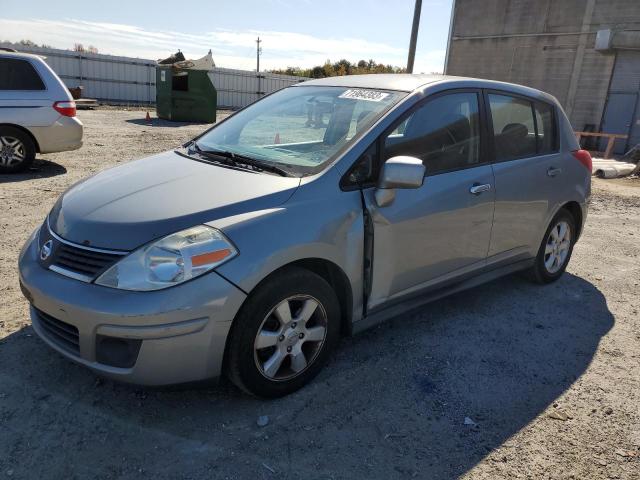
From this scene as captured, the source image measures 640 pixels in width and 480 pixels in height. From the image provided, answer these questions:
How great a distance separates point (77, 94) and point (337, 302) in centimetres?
2084

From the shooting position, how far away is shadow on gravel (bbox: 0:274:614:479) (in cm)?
234

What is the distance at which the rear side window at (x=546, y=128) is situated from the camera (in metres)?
4.30

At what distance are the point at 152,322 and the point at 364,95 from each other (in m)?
2.03

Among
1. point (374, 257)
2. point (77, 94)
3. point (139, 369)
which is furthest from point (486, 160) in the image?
point (77, 94)

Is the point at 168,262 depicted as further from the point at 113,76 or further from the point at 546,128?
the point at 113,76

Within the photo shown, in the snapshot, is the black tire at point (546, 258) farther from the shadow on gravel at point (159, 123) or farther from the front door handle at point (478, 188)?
the shadow on gravel at point (159, 123)

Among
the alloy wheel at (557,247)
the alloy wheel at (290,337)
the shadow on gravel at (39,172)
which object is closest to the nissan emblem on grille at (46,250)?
the alloy wheel at (290,337)

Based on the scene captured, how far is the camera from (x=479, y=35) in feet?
72.3

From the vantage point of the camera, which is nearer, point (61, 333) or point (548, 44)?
point (61, 333)

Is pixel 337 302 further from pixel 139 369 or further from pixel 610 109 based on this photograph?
pixel 610 109

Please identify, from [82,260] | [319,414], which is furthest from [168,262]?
[319,414]

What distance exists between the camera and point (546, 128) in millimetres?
4391

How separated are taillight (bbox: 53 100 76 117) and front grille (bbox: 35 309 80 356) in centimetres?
638

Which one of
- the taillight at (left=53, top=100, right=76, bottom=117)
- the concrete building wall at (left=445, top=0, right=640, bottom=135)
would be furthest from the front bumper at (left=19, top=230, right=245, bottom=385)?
the concrete building wall at (left=445, top=0, right=640, bottom=135)
